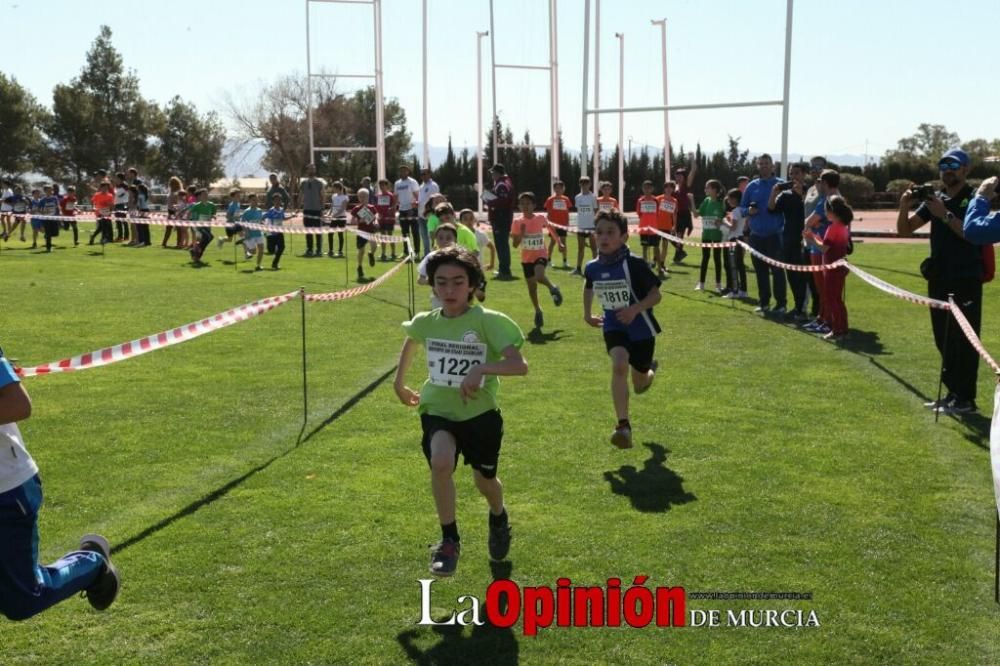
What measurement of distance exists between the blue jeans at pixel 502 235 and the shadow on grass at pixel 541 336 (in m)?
7.45

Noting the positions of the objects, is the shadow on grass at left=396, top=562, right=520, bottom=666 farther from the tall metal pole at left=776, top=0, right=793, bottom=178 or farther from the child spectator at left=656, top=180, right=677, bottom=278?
the tall metal pole at left=776, top=0, right=793, bottom=178

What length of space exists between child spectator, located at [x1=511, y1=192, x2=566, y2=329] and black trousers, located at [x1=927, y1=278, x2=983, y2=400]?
6.16 metres

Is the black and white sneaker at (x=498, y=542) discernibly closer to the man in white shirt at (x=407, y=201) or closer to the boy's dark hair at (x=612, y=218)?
the boy's dark hair at (x=612, y=218)

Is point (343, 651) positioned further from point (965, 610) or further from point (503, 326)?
point (965, 610)

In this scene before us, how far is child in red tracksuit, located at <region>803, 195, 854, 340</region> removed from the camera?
1332cm

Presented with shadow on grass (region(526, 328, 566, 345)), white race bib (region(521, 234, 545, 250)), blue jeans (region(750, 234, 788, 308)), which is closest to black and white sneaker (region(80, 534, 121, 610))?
shadow on grass (region(526, 328, 566, 345))

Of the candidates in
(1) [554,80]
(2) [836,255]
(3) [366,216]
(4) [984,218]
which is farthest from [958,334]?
(1) [554,80]

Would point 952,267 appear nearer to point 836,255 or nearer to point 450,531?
point 836,255

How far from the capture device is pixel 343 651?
4.63 m

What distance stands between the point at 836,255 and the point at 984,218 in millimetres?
6203

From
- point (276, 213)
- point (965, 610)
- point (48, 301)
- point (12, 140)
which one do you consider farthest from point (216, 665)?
point (12, 140)

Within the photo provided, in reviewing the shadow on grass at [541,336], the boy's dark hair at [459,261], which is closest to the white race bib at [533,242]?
the shadow on grass at [541,336]

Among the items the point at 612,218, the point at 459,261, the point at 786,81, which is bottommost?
the point at 459,261

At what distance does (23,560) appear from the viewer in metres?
4.09
